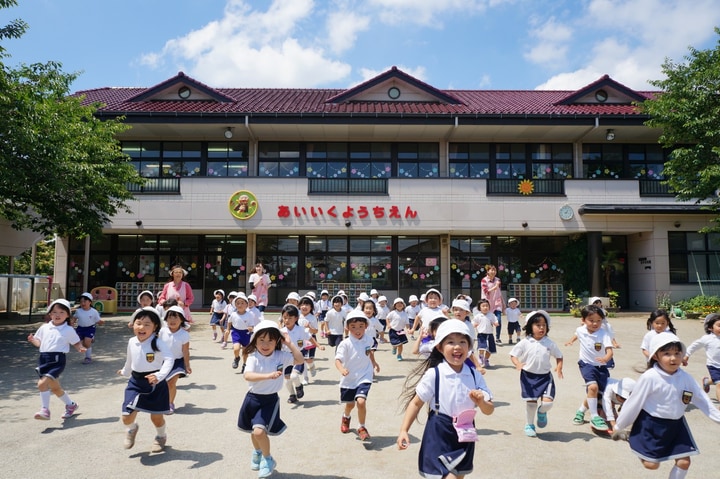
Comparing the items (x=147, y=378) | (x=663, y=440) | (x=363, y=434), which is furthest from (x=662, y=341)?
(x=147, y=378)

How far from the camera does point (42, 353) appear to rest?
6.44 metres

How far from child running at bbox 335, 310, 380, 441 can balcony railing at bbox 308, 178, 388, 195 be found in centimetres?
1451

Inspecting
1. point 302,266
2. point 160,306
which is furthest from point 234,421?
point 302,266

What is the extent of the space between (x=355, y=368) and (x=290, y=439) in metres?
1.15

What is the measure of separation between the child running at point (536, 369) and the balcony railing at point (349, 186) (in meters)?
14.7

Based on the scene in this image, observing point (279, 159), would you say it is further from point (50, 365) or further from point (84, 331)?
point (50, 365)

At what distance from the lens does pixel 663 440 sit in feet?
13.1

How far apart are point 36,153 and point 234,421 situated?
8344 mm

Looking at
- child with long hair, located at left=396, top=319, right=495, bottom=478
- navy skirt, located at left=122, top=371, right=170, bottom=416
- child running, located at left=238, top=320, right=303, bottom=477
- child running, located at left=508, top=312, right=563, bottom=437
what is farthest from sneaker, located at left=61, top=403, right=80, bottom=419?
child running, located at left=508, top=312, right=563, bottom=437

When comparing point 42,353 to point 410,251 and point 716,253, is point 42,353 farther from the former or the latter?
point 716,253

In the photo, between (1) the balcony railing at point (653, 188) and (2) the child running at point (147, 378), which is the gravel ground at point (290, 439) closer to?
(2) the child running at point (147, 378)

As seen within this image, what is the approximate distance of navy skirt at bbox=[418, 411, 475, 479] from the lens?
3453mm

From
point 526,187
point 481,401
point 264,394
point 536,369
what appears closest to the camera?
point 481,401

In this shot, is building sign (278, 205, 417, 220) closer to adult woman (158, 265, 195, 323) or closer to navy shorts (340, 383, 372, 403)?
adult woman (158, 265, 195, 323)
